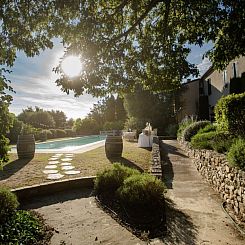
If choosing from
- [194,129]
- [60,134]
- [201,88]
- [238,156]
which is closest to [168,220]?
[238,156]

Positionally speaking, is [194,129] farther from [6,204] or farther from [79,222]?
[6,204]

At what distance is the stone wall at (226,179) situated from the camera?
4.60 m

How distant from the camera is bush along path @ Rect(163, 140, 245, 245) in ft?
12.1

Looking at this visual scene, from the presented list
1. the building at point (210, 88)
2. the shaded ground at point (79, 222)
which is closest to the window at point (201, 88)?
the building at point (210, 88)

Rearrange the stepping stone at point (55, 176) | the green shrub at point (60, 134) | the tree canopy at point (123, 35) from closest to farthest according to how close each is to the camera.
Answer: the tree canopy at point (123, 35) → the stepping stone at point (55, 176) → the green shrub at point (60, 134)

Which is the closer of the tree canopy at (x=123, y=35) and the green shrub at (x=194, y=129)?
the tree canopy at (x=123, y=35)

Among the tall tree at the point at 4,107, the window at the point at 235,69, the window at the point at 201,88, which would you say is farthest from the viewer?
the window at the point at 201,88

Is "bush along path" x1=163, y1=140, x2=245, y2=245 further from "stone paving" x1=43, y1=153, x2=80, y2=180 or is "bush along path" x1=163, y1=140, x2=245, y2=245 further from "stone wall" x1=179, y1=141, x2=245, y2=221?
"stone paving" x1=43, y1=153, x2=80, y2=180

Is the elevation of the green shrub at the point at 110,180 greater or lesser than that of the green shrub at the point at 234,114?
lesser

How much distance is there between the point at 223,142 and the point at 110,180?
3682mm

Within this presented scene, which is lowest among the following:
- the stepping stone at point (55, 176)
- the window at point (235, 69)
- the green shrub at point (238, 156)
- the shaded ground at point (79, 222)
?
the shaded ground at point (79, 222)

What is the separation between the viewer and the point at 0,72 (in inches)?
108

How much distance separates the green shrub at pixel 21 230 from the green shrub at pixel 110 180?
190 cm

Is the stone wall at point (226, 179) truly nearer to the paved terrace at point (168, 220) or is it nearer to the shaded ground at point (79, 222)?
the paved terrace at point (168, 220)
